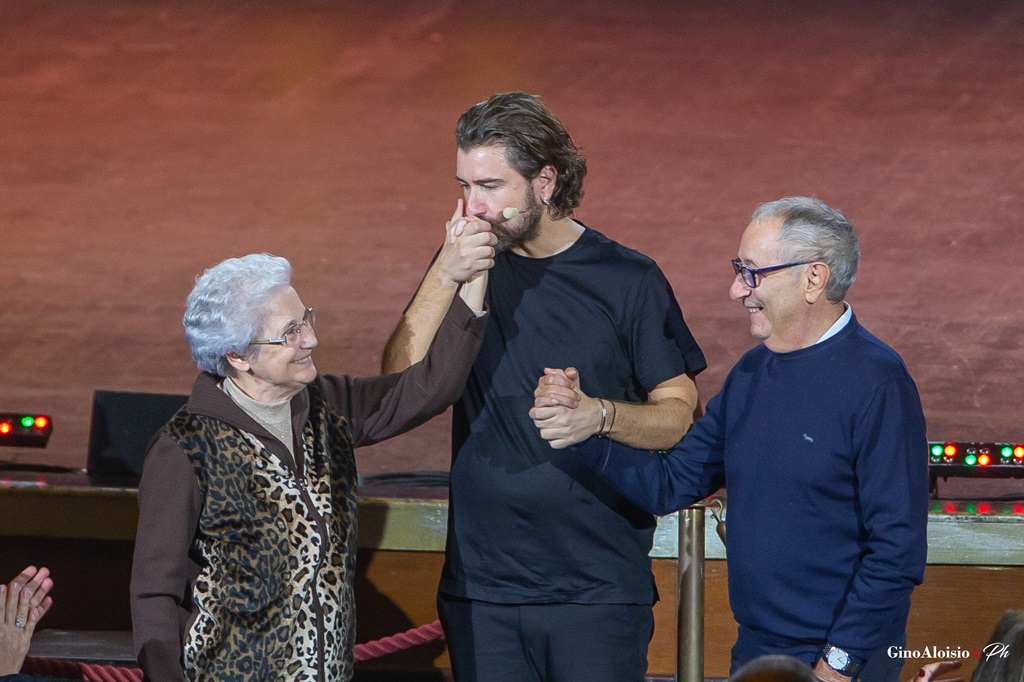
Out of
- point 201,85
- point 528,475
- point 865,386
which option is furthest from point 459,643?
point 201,85

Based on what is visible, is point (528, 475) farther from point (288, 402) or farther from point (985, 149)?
point (985, 149)

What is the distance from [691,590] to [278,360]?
1315 mm

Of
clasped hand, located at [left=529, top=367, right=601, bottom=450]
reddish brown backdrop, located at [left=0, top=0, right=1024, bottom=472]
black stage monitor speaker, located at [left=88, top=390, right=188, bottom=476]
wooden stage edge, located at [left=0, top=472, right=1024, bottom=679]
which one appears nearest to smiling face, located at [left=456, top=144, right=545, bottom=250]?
clasped hand, located at [left=529, top=367, right=601, bottom=450]

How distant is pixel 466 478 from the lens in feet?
8.43

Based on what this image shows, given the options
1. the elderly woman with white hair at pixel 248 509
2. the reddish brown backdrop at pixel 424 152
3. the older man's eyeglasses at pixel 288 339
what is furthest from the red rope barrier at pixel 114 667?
the reddish brown backdrop at pixel 424 152

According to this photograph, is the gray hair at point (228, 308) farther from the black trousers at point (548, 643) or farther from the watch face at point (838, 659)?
the watch face at point (838, 659)

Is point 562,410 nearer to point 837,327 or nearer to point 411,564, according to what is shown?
point 837,327

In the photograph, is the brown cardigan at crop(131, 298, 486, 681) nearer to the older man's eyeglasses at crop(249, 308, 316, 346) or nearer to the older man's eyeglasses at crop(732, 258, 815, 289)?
the older man's eyeglasses at crop(249, 308, 316, 346)

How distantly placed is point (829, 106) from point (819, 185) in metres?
0.37

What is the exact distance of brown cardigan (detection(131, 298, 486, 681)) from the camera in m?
2.15

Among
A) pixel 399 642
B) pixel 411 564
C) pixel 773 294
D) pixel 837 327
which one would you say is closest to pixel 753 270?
pixel 773 294

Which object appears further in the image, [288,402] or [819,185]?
[819,185]

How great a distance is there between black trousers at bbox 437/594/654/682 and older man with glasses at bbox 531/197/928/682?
1.01 feet

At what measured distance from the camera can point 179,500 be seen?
217 centimetres
